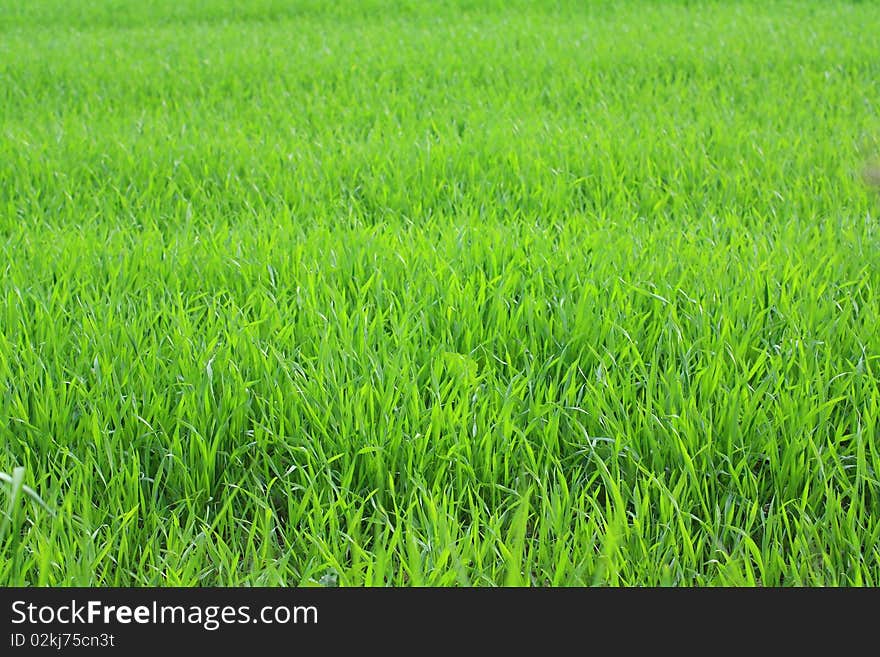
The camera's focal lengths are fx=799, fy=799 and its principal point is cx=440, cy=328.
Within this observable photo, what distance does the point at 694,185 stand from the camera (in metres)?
3.31

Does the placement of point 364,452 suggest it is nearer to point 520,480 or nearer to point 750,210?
point 520,480

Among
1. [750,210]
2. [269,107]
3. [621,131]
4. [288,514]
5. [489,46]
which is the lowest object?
[288,514]

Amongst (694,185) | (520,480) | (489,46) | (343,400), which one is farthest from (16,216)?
(489,46)

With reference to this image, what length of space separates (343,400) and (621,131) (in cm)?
288

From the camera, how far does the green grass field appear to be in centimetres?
142

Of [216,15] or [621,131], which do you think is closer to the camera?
[621,131]

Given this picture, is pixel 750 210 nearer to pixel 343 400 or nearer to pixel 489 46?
pixel 343 400

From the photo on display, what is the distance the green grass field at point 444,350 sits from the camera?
1420mm

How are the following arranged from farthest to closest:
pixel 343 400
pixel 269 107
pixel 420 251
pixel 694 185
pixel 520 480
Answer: pixel 269 107 < pixel 694 185 < pixel 420 251 < pixel 343 400 < pixel 520 480

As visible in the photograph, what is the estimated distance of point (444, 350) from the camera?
1924 millimetres

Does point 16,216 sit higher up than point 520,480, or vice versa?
point 16,216

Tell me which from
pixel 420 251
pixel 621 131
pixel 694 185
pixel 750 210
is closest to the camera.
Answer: pixel 420 251

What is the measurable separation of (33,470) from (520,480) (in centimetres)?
101

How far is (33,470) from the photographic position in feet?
5.44
